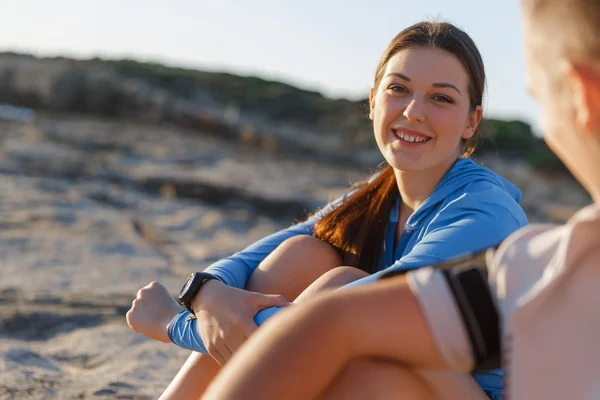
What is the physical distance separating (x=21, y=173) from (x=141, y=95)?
525 cm

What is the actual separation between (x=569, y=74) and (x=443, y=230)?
1.11 m

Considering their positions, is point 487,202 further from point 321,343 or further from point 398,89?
point 321,343

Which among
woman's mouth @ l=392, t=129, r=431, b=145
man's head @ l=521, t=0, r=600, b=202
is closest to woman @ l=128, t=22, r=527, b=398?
woman's mouth @ l=392, t=129, r=431, b=145

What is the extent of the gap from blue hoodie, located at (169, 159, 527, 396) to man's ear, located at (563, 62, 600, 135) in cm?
90

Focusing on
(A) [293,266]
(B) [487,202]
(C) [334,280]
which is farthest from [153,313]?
(B) [487,202]

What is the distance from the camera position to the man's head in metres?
0.95

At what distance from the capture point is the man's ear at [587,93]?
3.12 feet

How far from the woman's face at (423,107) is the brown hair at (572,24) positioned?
1.33m

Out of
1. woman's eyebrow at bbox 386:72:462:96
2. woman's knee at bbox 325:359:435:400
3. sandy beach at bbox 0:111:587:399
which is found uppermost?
woman's eyebrow at bbox 386:72:462:96

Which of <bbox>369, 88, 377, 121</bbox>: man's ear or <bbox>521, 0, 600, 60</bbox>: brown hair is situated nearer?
<bbox>521, 0, 600, 60</bbox>: brown hair

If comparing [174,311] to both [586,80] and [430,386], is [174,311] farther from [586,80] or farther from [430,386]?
[586,80]

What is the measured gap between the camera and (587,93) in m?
0.96

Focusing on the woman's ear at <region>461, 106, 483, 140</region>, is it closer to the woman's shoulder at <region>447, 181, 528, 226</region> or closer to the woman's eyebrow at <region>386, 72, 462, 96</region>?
the woman's eyebrow at <region>386, 72, 462, 96</region>

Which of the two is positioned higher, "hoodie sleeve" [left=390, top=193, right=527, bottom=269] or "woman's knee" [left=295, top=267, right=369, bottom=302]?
"hoodie sleeve" [left=390, top=193, right=527, bottom=269]
